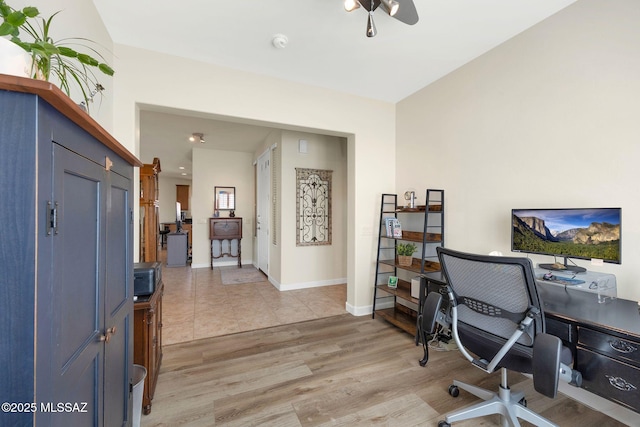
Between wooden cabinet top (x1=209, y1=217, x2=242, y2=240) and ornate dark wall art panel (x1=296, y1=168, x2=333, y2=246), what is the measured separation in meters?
2.25

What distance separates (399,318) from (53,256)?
9.93 feet

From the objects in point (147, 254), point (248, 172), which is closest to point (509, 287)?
point (147, 254)

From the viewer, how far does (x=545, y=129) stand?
2.01m

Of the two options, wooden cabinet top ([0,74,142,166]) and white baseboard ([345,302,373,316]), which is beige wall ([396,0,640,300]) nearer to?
white baseboard ([345,302,373,316])

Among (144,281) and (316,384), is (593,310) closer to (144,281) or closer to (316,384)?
(316,384)

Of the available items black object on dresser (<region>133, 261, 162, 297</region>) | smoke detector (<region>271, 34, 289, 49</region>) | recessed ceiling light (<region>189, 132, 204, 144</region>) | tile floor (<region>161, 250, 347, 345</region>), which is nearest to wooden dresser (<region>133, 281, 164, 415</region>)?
black object on dresser (<region>133, 261, 162, 297</region>)

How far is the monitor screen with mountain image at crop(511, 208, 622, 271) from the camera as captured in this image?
156 cm

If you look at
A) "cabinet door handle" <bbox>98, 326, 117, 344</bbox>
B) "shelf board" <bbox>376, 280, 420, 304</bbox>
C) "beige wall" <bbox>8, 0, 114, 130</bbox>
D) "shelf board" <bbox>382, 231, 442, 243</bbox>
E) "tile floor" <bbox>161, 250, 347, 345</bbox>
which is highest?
"beige wall" <bbox>8, 0, 114, 130</bbox>

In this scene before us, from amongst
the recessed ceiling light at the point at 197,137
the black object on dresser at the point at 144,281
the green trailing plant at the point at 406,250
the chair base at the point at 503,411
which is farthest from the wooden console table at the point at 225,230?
the chair base at the point at 503,411

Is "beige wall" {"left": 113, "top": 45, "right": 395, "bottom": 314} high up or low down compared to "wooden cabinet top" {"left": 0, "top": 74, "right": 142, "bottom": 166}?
up

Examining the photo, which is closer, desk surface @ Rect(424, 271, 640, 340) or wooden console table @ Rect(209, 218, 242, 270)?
desk surface @ Rect(424, 271, 640, 340)

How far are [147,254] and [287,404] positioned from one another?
2.20m

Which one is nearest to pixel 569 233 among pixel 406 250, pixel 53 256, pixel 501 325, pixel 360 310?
pixel 501 325

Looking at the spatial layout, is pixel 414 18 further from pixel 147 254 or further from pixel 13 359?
pixel 147 254
